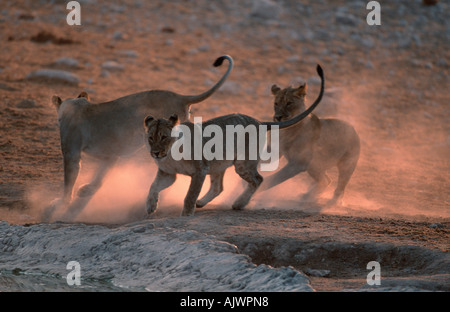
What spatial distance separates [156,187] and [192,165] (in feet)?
1.29

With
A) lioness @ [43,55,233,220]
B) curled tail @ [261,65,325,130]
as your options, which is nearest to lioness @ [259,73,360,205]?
curled tail @ [261,65,325,130]

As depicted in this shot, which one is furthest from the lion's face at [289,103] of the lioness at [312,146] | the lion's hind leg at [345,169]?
the lion's hind leg at [345,169]

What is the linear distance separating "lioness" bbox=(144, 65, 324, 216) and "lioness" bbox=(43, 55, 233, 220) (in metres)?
0.84

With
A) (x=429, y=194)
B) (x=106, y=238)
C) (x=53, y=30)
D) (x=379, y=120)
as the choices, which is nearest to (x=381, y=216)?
(x=429, y=194)

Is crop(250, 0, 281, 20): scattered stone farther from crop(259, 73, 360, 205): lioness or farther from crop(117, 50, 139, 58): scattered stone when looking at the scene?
crop(259, 73, 360, 205): lioness

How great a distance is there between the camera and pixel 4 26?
62.5 ft

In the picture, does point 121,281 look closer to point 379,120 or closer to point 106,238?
point 106,238

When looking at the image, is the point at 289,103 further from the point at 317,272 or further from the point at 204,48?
the point at 204,48

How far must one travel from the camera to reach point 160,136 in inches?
275

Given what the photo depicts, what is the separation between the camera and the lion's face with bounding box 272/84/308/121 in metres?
9.09

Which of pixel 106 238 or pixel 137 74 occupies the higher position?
pixel 137 74
